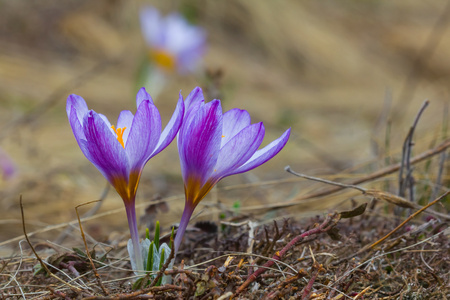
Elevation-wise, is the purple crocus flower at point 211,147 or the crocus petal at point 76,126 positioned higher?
the crocus petal at point 76,126

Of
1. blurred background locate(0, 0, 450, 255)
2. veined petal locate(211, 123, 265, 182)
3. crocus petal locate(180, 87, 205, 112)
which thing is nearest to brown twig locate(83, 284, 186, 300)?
veined petal locate(211, 123, 265, 182)

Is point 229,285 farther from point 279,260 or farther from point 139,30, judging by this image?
point 139,30

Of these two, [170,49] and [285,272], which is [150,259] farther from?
[170,49]

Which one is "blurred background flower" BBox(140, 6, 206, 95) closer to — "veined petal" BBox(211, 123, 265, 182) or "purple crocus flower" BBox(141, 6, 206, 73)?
"purple crocus flower" BBox(141, 6, 206, 73)

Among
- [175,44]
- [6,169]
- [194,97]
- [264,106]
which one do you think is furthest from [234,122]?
[264,106]

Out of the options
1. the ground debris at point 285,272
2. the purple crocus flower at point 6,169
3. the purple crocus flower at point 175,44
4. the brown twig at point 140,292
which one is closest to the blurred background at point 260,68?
the purple crocus flower at point 175,44

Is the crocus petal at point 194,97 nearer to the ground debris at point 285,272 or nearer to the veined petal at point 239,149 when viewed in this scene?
the veined petal at point 239,149

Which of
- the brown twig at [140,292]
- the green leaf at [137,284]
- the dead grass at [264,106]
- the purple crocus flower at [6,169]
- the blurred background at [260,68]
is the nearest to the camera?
the brown twig at [140,292]
